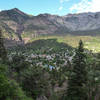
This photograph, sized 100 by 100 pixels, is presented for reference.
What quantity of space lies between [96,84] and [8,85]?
64.7 feet

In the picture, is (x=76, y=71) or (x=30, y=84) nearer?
(x=76, y=71)

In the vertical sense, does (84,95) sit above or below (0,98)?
below

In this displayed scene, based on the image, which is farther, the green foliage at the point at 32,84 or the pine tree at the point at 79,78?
the green foliage at the point at 32,84

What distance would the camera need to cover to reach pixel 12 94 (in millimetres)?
19641

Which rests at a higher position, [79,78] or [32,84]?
[79,78]

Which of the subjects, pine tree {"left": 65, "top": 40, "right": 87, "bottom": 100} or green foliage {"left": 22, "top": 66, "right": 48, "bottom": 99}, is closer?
pine tree {"left": 65, "top": 40, "right": 87, "bottom": 100}

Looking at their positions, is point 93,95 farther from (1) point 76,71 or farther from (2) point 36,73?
(2) point 36,73

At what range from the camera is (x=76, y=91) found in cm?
2731

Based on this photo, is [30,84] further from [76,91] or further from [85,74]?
[85,74]

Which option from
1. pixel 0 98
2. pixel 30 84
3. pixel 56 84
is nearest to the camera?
pixel 0 98

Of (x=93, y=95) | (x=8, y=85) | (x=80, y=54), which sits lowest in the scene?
(x=93, y=95)

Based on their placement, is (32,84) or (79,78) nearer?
(79,78)

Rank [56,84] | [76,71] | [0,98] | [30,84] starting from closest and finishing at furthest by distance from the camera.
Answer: [0,98] < [76,71] < [30,84] < [56,84]

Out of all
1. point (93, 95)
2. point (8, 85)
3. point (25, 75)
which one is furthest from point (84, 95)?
point (8, 85)
